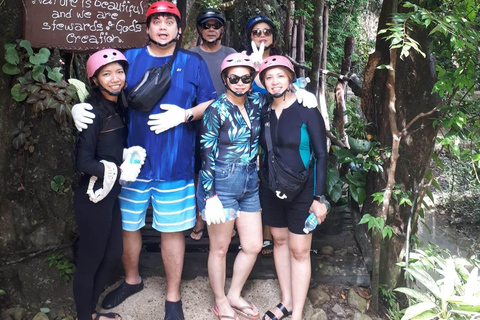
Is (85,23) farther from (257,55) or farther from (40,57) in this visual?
(257,55)

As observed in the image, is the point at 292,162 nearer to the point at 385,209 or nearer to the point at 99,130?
the point at 385,209

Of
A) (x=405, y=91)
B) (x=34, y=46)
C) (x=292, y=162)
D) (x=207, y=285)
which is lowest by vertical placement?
(x=207, y=285)

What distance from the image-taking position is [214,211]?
8.33 feet

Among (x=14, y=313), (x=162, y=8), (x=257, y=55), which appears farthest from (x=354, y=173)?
(x=14, y=313)

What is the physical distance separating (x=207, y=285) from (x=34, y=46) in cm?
210

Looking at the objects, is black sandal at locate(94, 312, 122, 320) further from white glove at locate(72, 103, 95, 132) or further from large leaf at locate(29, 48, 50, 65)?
large leaf at locate(29, 48, 50, 65)

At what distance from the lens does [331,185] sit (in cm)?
352

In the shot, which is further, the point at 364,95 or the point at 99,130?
the point at 364,95

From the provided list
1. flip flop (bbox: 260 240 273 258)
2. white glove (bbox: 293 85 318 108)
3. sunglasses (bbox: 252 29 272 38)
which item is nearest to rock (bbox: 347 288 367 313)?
flip flop (bbox: 260 240 273 258)

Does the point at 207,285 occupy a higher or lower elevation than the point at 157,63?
lower

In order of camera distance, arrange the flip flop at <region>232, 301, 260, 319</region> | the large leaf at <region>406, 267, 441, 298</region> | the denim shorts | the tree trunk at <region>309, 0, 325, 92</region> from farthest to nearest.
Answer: the tree trunk at <region>309, 0, 325, 92</region> → the flip flop at <region>232, 301, 260, 319</region> → the denim shorts → the large leaf at <region>406, 267, 441, 298</region>

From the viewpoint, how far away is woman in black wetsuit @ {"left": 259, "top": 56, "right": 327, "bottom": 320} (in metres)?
2.59

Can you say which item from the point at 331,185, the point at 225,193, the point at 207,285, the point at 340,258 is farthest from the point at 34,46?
the point at 340,258

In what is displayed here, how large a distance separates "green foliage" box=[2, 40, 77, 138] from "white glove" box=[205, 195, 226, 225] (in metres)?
1.12
